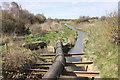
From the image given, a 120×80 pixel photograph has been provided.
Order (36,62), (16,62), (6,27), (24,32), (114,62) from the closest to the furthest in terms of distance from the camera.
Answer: (114,62)
(16,62)
(36,62)
(6,27)
(24,32)

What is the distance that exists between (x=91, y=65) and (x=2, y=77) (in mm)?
4679

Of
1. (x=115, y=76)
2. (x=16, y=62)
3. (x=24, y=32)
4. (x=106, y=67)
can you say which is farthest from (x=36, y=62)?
(x=24, y=32)

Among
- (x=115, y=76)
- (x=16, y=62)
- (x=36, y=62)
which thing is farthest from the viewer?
(x=36, y=62)

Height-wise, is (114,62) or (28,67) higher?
(114,62)

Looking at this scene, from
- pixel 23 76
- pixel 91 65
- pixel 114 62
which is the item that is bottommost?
pixel 23 76

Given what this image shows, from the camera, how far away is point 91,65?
19.0 ft

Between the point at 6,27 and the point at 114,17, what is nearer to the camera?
the point at 114,17

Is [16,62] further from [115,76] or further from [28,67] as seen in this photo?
Result: [115,76]

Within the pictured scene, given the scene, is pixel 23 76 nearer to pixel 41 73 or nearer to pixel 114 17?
pixel 41 73

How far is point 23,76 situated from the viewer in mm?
5504

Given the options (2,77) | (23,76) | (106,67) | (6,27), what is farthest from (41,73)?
(6,27)

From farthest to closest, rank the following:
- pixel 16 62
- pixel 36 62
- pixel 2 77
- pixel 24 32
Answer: pixel 24 32
pixel 36 62
pixel 16 62
pixel 2 77

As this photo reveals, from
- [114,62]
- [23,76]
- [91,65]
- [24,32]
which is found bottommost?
[23,76]

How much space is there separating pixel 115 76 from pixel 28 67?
450cm
